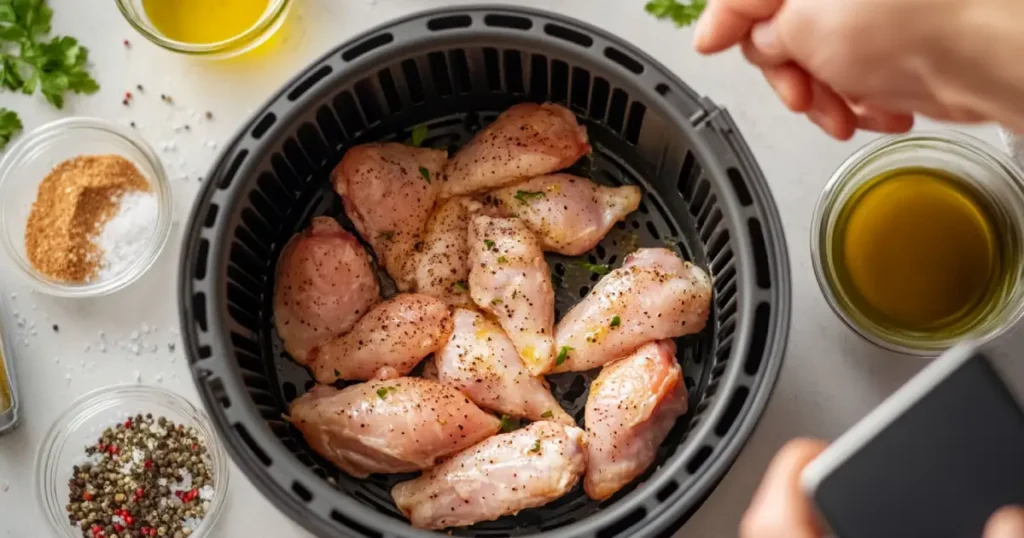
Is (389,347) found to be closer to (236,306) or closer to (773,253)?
(236,306)

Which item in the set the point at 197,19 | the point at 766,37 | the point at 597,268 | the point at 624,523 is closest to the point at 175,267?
the point at 197,19

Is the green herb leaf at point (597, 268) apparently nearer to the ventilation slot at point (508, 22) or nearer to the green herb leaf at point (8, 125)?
the ventilation slot at point (508, 22)

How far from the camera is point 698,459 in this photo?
0.96m

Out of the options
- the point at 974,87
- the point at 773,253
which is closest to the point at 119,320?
the point at 773,253

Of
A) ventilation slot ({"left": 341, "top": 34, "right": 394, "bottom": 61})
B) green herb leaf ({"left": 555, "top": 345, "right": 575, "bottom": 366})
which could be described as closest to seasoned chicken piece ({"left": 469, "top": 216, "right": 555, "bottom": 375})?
green herb leaf ({"left": 555, "top": 345, "right": 575, "bottom": 366})

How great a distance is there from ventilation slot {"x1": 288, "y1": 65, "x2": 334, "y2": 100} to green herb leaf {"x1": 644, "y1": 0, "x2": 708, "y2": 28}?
0.44 m

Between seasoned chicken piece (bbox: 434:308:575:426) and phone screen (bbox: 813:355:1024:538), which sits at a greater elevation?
phone screen (bbox: 813:355:1024:538)

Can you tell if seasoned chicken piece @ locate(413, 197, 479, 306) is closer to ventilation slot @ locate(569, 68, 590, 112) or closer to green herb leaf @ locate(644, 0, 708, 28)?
ventilation slot @ locate(569, 68, 590, 112)

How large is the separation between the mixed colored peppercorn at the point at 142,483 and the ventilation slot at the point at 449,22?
0.60 metres

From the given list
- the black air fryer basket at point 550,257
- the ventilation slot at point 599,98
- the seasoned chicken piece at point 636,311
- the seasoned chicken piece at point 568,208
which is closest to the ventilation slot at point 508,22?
the black air fryer basket at point 550,257

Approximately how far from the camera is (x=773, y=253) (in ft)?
3.25

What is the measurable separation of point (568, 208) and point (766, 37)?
0.44 metres

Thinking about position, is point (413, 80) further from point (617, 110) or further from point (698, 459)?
point (698, 459)

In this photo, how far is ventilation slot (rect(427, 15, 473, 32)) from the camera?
1048mm
